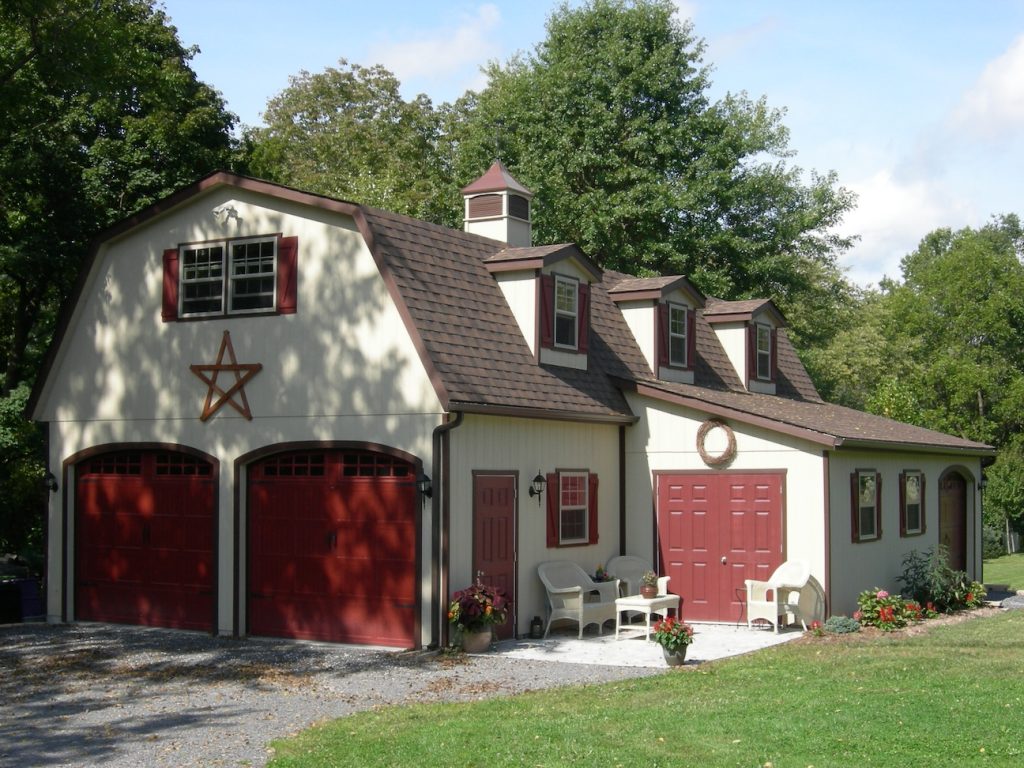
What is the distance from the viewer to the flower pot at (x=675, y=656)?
14.0m

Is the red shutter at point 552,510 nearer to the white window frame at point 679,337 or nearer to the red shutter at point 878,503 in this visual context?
the white window frame at point 679,337

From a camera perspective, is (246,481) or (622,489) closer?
(246,481)

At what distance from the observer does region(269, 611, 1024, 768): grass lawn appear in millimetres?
9008

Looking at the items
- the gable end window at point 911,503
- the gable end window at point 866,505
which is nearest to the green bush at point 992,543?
the gable end window at point 911,503

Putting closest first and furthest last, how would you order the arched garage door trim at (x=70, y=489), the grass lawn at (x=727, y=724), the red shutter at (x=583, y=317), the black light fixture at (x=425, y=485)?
1. the grass lawn at (x=727, y=724)
2. the black light fixture at (x=425, y=485)
3. the arched garage door trim at (x=70, y=489)
4. the red shutter at (x=583, y=317)

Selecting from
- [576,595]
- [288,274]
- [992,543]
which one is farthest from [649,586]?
[992,543]

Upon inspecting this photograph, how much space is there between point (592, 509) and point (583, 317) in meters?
3.03

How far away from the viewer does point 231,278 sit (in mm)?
17109

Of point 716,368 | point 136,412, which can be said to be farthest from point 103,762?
point 716,368

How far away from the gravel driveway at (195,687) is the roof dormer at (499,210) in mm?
8575

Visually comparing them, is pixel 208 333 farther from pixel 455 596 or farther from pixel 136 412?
pixel 455 596

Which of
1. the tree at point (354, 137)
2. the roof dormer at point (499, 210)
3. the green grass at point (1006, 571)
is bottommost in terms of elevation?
the green grass at point (1006, 571)

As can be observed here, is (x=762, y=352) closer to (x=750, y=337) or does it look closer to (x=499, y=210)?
(x=750, y=337)

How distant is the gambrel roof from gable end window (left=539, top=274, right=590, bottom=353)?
0.37 m
